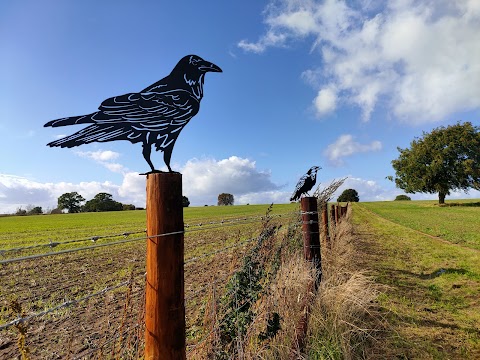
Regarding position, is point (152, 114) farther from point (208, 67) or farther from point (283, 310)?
point (283, 310)

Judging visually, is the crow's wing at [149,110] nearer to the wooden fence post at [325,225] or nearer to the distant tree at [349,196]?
the wooden fence post at [325,225]

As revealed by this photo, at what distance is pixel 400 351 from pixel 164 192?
10.8 ft

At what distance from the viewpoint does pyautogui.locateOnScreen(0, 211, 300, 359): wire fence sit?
197 cm

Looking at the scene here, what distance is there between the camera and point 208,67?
2445mm

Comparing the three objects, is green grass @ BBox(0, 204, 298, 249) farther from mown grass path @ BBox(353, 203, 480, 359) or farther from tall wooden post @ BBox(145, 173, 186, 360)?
tall wooden post @ BBox(145, 173, 186, 360)

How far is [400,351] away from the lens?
358 centimetres

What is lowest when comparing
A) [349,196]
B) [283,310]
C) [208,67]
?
[283,310]

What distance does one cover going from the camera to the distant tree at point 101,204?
58.2 m

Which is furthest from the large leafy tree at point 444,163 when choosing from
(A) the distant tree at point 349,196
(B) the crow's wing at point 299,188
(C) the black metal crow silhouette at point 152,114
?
(C) the black metal crow silhouette at point 152,114

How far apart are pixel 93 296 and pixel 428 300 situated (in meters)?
5.32

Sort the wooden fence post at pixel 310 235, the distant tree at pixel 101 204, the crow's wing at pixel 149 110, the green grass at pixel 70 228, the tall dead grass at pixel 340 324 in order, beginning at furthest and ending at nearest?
the distant tree at pixel 101 204
the green grass at pixel 70 228
the wooden fence post at pixel 310 235
the tall dead grass at pixel 340 324
the crow's wing at pixel 149 110

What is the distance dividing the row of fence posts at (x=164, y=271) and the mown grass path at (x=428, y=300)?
2.55 meters

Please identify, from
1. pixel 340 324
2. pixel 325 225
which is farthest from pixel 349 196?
pixel 340 324

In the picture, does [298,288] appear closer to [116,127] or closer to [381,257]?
[116,127]
